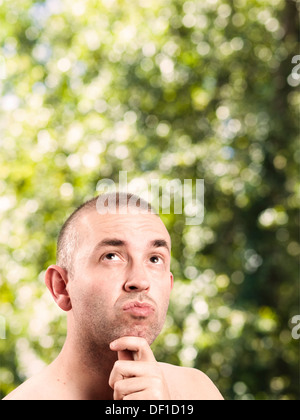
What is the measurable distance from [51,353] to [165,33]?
1.69m

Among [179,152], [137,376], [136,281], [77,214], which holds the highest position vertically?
[179,152]

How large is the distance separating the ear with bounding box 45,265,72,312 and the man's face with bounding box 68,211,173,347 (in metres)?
0.02

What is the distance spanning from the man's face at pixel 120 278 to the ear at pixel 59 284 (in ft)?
0.06

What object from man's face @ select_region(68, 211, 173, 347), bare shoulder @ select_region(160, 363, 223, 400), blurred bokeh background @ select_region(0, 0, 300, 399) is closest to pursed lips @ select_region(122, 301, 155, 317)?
man's face @ select_region(68, 211, 173, 347)

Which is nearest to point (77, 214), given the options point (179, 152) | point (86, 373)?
point (86, 373)

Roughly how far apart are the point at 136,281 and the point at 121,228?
69 mm

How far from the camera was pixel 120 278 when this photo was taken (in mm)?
593

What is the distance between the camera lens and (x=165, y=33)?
279 centimetres

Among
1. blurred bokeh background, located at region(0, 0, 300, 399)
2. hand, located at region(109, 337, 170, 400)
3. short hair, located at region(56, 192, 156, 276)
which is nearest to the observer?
hand, located at region(109, 337, 170, 400)

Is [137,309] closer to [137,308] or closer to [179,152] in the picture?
[137,308]

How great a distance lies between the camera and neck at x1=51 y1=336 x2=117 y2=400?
2.05ft

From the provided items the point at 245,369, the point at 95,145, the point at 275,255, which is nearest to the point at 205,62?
the point at 95,145

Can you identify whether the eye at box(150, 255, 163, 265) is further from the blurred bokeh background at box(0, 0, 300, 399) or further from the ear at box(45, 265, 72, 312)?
the blurred bokeh background at box(0, 0, 300, 399)
